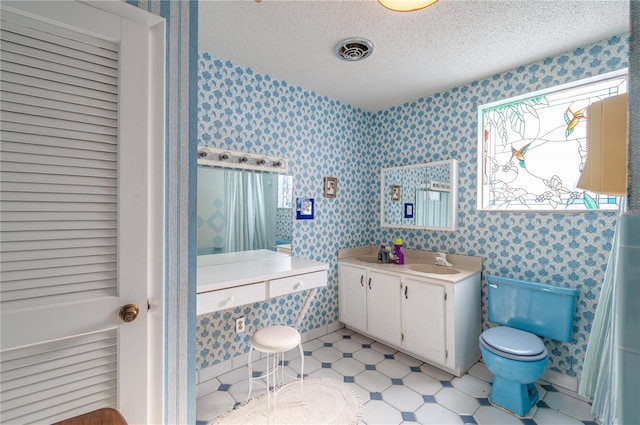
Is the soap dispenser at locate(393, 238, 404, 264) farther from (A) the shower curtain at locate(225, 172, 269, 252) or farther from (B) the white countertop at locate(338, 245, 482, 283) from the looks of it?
(A) the shower curtain at locate(225, 172, 269, 252)

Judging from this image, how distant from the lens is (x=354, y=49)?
6.59 feet

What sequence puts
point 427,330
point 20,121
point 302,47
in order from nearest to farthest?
point 20,121 < point 302,47 < point 427,330

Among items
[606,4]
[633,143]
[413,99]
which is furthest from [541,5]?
[633,143]

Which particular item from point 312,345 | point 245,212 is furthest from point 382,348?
point 245,212

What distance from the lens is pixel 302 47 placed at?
2035 millimetres

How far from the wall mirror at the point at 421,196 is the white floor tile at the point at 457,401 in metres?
Result: 1.36

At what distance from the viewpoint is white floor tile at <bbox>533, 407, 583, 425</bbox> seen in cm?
172

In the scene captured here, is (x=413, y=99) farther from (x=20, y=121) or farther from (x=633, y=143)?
(x=20, y=121)

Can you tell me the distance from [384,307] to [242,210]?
62.5 inches

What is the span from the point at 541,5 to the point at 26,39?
94.7 inches

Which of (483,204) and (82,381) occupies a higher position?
(483,204)

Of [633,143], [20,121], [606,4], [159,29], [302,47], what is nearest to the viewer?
[633,143]

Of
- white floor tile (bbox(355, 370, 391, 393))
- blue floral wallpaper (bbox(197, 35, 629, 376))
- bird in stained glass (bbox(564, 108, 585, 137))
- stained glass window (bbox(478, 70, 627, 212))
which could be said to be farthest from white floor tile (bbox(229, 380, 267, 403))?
bird in stained glass (bbox(564, 108, 585, 137))

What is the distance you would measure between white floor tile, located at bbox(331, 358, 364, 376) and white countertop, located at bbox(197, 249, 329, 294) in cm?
89
